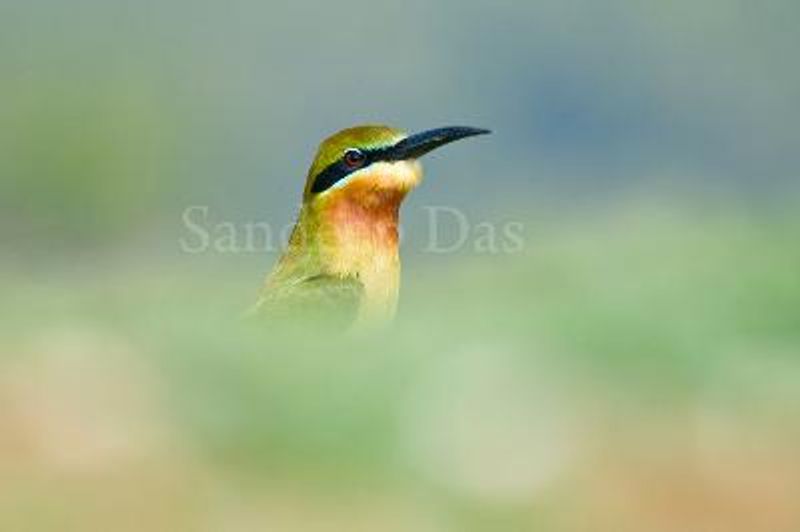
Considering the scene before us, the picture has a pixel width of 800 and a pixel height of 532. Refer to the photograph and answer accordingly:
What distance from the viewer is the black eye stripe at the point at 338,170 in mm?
3361

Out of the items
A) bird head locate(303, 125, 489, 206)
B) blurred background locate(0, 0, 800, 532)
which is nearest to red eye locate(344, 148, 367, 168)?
bird head locate(303, 125, 489, 206)

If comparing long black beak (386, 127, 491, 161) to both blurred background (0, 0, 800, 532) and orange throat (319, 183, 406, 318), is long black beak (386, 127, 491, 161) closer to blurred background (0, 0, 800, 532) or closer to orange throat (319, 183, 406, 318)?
orange throat (319, 183, 406, 318)

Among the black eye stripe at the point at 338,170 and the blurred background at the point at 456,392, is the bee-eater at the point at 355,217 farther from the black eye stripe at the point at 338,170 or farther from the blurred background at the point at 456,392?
the blurred background at the point at 456,392

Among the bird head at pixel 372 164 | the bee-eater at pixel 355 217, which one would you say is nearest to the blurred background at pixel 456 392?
the bee-eater at pixel 355 217

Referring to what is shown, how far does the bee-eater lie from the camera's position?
3.25 metres

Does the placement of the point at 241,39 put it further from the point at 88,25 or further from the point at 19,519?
the point at 19,519

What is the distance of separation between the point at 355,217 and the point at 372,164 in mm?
104

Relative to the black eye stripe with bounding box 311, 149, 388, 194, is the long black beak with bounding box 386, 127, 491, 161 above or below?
above

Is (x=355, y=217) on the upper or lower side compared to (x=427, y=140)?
lower

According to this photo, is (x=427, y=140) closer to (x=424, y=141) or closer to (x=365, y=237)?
(x=424, y=141)

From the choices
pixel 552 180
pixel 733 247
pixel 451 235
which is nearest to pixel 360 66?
pixel 451 235

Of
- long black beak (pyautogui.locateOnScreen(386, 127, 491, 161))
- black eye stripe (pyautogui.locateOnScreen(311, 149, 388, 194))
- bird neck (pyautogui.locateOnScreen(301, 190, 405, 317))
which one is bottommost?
→ bird neck (pyautogui.locateOnScreen(301, 190, 405, 317))

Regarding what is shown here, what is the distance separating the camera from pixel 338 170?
3363mm

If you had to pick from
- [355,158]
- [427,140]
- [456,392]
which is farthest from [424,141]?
[456,392]
